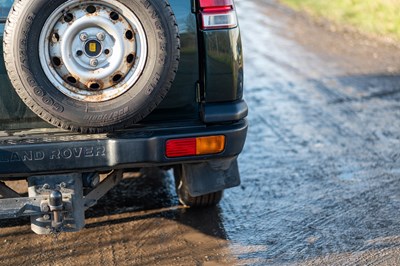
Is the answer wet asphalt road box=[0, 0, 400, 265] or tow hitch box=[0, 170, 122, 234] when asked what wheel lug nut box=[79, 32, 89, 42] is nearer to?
tow hitch box=[0, 170, 122, 234]

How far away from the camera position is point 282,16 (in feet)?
42.2

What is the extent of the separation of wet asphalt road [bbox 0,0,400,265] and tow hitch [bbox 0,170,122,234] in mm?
386

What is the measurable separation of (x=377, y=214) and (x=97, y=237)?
183 cm

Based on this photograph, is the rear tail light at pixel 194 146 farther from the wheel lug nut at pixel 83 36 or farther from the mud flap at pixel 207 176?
the wheel lug nut at pixel 83 36

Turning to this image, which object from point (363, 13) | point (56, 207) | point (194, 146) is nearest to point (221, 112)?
point (194, 146)

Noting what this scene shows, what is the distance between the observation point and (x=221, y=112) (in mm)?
4352

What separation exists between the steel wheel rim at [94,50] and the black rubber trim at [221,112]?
0.49 metres

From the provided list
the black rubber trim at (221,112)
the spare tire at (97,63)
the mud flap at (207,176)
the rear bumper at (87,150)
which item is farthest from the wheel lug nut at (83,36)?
the mud flap at (207,176)

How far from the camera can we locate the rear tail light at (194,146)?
4.26 metres

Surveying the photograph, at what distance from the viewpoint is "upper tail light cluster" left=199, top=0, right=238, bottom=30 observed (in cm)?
429

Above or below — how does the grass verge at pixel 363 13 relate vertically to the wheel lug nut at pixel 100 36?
below

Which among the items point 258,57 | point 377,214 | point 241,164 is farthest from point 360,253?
point 258,57

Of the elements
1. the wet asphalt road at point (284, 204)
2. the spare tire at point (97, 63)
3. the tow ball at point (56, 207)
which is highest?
the spare tire at point (97, 63)

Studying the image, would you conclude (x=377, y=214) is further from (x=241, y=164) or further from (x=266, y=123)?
(x=266, y=123)
